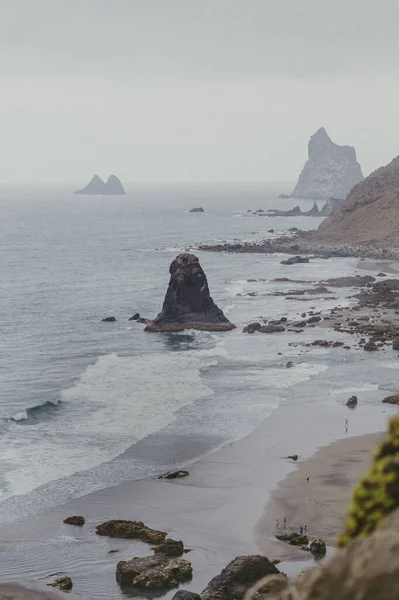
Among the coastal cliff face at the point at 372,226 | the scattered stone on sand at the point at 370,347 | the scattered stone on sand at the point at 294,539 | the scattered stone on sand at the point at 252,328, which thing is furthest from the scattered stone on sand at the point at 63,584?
the coastal cliff face at the point at 372,226

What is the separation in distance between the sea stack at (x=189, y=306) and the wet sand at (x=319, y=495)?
4444 centimetres

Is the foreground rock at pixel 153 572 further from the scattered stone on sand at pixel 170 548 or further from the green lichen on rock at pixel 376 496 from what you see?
the green lichen on rock at pixel 376 496

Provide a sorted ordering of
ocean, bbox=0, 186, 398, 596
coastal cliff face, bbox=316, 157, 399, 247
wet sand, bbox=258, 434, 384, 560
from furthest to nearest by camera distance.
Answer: coastal cliff face, bbox=316, 157, 399, 247, ocean, bbox=0, 186, 398, 596, wet sand, bbox=258, 434, 384, 560

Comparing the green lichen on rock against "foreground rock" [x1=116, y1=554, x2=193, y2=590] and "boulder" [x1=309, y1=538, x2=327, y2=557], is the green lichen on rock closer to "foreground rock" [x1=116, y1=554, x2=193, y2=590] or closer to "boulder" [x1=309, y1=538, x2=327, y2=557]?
"foreground rock" [x1=116, y1=554, x2=193, y2=590]

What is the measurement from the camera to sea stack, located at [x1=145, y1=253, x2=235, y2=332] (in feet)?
326

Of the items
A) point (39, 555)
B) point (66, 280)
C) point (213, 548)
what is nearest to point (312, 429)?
point (213, 548)

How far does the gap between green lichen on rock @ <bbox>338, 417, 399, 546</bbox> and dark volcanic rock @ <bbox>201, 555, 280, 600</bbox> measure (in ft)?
88.0

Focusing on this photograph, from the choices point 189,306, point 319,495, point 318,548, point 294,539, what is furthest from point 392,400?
point 189,306

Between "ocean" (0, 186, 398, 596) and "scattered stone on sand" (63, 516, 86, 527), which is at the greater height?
"ocean" (0, 186, 398, 596)

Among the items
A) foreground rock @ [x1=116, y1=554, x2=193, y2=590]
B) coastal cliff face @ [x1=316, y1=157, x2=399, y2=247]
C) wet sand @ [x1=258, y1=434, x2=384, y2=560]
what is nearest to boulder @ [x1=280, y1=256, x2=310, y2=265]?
coastal cliff face @ [x1=316, y1=157, x2=399, y2=247]

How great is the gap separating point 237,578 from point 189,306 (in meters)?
68.2

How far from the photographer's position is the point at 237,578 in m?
A: 34.0

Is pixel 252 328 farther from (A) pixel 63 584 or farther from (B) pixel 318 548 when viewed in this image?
(A) pixel 63 584

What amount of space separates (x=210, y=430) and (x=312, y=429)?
22.8 feet
